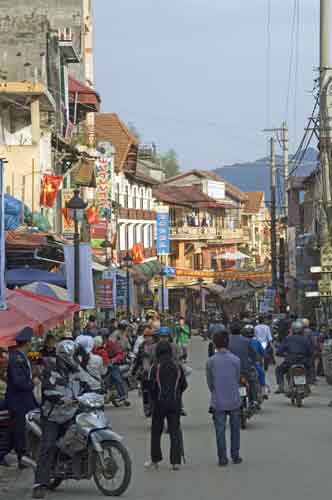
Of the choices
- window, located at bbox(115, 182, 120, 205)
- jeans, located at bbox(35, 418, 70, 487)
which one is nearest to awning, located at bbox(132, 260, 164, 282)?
window, located at bbox(115, 182, 120, 205)

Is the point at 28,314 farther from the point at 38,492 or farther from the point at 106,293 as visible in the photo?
the point at 106,293

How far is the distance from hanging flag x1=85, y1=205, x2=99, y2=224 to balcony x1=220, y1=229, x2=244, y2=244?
55.2m

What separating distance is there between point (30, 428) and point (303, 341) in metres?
10.5

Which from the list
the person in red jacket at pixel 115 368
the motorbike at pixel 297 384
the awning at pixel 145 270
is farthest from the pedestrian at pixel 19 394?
the awning at pixel 145 270

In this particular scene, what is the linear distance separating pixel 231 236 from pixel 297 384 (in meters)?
89.3

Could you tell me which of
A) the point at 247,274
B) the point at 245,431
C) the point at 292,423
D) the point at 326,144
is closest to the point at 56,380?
the point at 245,431

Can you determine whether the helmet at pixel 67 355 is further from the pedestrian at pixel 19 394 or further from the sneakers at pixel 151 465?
the sneakers at pixel 151 465

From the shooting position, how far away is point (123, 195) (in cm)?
7494

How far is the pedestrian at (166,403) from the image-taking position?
14242 mm

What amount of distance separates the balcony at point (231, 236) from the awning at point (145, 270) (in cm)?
3211

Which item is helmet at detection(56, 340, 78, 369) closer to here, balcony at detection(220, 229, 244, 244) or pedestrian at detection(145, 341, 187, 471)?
pedestrian at detection(145, 341, 187, 471)

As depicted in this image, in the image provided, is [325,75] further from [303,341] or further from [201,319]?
[201,319]

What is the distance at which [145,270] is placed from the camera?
7094 cm

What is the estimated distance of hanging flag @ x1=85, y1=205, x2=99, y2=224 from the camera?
5006 cm
